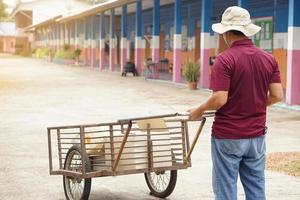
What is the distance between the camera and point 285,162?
28.5ft

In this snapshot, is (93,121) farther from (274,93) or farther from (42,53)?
(42,53)

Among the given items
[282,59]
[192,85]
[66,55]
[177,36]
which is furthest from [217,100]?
[66,55]

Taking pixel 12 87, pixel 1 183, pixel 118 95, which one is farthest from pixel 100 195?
pixel 12 87

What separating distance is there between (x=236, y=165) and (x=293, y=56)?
12439mm

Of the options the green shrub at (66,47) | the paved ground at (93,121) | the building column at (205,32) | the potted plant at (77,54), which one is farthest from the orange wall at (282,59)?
the green shrub at (66,47)

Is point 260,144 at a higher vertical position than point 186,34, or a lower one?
lower

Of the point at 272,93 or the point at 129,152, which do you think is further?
the point at 129,152

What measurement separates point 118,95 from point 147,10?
1798cm

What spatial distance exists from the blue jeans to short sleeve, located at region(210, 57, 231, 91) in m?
0.41

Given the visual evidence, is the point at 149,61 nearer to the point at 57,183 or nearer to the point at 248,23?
the point at 57,183

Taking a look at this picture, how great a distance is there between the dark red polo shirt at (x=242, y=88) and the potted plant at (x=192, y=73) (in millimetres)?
17564

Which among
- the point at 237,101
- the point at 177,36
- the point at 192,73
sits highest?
the point at 177,36

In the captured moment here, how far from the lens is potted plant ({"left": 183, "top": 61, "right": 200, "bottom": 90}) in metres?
22.1

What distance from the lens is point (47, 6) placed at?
263ft
